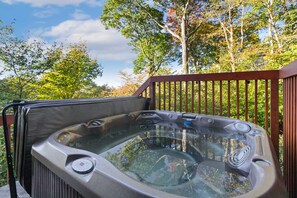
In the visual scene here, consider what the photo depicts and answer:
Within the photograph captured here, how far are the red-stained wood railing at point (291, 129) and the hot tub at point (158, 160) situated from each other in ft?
0.94

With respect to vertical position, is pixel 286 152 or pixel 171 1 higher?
pixel 171 1

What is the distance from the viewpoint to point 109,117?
7.14 feet

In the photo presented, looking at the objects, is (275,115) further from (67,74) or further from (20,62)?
(67,74)

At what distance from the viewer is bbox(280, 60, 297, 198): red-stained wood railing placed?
1.53 meters

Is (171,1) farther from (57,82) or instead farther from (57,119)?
(57,119)

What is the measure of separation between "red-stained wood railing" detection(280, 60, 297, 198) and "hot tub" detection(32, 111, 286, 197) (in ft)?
0.94

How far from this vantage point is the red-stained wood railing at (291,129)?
153 cm

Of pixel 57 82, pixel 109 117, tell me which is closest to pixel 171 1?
pixel 57 82

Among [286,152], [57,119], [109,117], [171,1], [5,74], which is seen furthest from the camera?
[171,1]

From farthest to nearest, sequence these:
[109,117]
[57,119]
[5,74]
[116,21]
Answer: [116,21] → [5,74] → [109,117] → [57,119]

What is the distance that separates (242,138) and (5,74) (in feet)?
18.2

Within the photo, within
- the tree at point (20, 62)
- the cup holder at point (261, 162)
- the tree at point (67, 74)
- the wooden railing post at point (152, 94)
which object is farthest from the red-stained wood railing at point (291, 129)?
the tree at point (67, 74)

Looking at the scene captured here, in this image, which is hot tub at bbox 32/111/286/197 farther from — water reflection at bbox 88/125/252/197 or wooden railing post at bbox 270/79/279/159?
wooden railing post at bbox 270/79/279/159

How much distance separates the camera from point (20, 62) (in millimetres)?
4992
